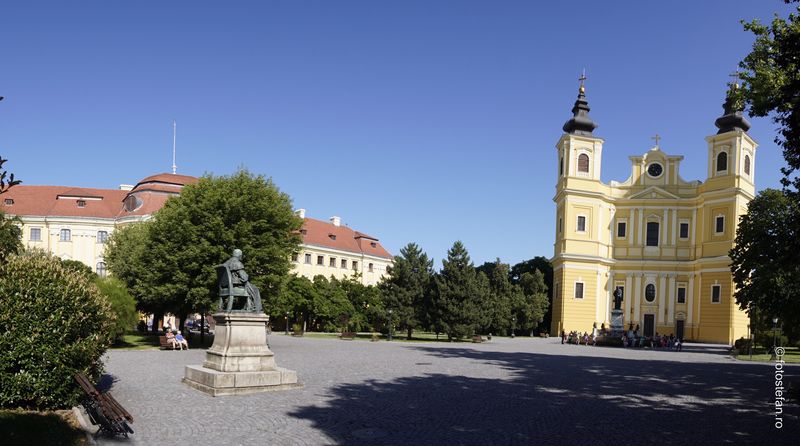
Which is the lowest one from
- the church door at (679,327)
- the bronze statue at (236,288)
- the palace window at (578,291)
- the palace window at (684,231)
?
the church door at (679,327)

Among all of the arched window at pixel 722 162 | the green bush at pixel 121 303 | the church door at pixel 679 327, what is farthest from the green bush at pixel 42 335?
the arched window at pixel 722 162

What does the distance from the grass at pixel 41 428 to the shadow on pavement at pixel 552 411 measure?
3844mm

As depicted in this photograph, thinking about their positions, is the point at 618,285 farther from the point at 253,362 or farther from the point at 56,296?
the point at 56,296

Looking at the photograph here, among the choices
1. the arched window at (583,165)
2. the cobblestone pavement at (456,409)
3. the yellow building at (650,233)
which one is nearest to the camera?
the cobblestone pavement at (456,409)

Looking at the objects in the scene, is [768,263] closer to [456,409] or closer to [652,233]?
[456,409]

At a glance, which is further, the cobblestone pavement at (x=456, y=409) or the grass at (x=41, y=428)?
the cobblestone pavement at (x=456, y=409)

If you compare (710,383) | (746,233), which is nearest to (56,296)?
(710,383)

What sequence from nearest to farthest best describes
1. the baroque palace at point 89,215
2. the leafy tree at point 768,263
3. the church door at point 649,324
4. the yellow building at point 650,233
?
the leafy tree at point 768,263 < the yellow building at point 650,233 < the church door at point 649,324 < the baroque palace at point 89,215

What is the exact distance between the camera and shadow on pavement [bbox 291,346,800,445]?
406 inches

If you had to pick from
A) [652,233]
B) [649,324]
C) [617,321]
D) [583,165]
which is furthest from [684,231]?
[617,321]

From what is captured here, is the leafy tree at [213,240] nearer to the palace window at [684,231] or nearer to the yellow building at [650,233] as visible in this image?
the yellow building at [650,233]

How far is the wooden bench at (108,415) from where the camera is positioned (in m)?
9.80

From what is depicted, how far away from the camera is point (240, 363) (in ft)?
48.4

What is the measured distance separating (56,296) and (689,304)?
58461 mm
